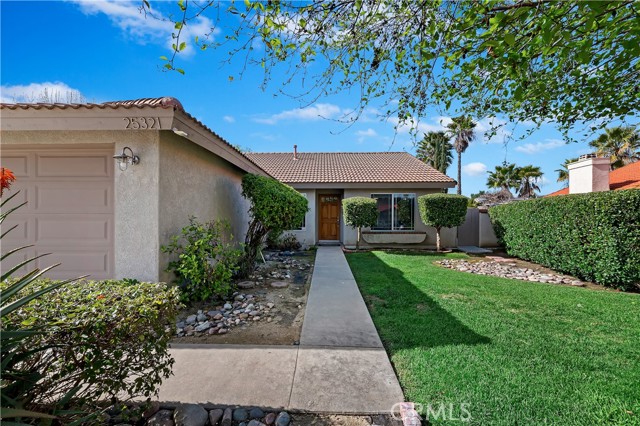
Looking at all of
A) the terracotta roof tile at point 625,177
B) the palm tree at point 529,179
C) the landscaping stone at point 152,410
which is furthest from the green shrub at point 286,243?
the palm tree at point 529,179

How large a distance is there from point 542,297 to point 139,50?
9130 mm

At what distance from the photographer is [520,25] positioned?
3.27 metres

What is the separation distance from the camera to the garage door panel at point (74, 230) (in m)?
4.96

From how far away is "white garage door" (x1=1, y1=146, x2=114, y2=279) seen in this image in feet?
16.3

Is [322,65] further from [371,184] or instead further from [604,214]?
[371,184]

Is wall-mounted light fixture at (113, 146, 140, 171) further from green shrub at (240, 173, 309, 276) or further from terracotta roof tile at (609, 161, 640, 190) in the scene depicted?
terracotta roof tile at (609, 161, 640, 190)

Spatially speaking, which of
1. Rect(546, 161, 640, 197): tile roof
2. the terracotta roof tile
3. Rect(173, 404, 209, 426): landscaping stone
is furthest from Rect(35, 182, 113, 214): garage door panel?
the terracotta roof tile

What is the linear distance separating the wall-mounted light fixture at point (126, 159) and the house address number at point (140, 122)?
1.47ft

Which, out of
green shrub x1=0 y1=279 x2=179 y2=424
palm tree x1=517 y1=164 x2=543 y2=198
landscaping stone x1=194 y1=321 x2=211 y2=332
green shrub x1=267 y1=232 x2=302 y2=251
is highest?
palm tree x1=517 y1=164 x2=543 y2=198

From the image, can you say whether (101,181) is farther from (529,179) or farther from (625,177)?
(529,179)

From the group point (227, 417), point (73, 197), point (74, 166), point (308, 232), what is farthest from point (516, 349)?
point (308, 232)

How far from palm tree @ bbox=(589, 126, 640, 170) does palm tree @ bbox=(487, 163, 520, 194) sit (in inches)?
385

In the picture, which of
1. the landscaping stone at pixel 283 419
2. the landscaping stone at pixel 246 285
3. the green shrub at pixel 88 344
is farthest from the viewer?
the landscaping stone at pixel 246 285

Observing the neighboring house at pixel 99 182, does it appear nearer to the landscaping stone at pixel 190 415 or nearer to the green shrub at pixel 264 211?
the green shrub at pixel 264 211
